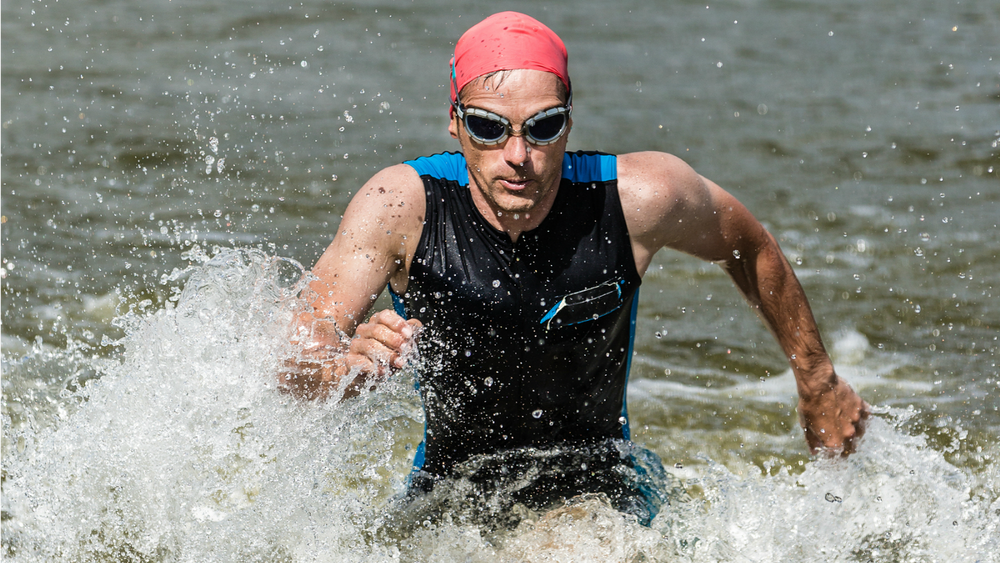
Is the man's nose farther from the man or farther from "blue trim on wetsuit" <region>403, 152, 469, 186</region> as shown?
"blue trim on wetsuit" <region>403, 152, 469, 186</region>

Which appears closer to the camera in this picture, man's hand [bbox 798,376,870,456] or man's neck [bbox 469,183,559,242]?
man's neck [bbox 469,183,559,242]

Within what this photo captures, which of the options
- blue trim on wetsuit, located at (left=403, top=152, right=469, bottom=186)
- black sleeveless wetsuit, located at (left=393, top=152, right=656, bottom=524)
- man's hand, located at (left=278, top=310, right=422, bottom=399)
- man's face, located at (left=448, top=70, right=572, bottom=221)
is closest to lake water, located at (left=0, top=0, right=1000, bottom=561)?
man's hand, located at (left=278, top=310, right=422, bottom=399)

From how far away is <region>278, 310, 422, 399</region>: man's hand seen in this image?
3010 millimetres

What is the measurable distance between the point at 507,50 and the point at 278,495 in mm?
1931

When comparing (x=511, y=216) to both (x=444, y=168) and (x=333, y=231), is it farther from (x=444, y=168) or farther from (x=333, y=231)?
Result: (x=333, y=231)

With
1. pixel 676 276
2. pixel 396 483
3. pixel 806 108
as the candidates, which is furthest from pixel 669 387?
pixel 806 108

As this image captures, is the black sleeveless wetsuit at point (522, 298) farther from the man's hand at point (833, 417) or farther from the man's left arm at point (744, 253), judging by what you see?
the man's hand at point (833, 417)

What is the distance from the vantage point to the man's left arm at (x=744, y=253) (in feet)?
12.2

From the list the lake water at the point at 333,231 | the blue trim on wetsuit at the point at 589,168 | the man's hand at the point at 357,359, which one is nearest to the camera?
the man's hand at the point at 357,359

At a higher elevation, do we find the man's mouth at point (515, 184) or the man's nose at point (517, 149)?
the man's nose at point (517, 149)

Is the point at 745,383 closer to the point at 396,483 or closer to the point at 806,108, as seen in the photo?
the point at 396,483

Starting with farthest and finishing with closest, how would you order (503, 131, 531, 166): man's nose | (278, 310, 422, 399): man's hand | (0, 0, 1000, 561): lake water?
1. (0, 0, 1000, 561): lake water
2. (503, 131, 531, 166): man's nose
3. (278, 310, 422, 399): man's hand

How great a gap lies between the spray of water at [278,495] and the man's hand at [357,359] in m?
0.11

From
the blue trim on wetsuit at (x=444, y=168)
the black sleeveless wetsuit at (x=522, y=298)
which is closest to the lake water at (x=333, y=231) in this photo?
the black sleeveless wetsuit at (x=522, y=298)
